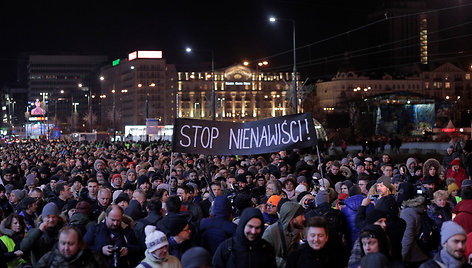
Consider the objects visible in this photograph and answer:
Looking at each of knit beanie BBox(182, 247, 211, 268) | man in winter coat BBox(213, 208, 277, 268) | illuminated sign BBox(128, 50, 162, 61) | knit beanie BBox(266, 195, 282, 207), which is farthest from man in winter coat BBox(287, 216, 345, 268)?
illuminated sign BBox(128, 50, 162, 61)

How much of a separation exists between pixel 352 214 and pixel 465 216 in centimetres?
125

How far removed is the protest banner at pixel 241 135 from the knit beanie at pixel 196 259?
18.0 ft

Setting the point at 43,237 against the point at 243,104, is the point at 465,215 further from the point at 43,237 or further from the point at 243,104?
Result: the point at 243,104

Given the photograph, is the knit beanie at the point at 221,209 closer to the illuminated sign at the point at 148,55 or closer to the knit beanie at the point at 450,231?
the knit beanie at the point at 450,231

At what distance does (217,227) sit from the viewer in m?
7.48

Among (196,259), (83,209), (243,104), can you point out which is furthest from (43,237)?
(243,104)

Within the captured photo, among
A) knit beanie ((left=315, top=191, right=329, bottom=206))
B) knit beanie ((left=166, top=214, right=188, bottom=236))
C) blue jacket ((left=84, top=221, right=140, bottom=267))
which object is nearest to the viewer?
knit beanie ((left=166, top=214, right=188, bottom=236))

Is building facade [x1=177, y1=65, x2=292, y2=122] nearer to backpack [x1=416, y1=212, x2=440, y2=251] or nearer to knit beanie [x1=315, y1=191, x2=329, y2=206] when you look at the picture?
knit beanie [x1=315, y1=191, x2=329, y2=206]

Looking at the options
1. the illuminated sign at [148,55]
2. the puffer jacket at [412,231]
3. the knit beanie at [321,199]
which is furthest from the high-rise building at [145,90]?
the puffer jacket at [412,231]

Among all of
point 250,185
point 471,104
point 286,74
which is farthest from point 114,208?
point 286,74

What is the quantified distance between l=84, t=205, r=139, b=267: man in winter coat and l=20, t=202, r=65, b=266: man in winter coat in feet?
1.64

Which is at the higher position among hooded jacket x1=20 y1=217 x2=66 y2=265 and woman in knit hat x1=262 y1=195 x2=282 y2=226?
Result: woman in knit hat x1=262 y1=195 x2=282 y2=226

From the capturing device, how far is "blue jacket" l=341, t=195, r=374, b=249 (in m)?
7.93

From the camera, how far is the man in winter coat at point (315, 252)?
6082 mm
